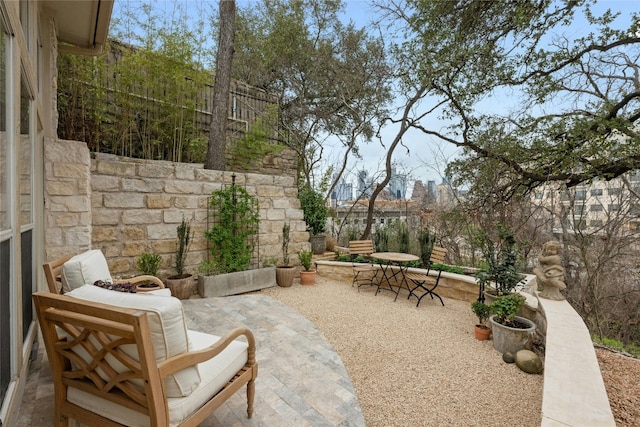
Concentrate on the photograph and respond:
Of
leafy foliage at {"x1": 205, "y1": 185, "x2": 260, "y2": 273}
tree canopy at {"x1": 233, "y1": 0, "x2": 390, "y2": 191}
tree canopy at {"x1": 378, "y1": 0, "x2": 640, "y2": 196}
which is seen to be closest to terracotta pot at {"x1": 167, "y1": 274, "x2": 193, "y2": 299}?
leafy foliage at {"x1": 205, "y1": 185, "x2": 260, "y2": 273}

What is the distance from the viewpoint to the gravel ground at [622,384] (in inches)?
87.1

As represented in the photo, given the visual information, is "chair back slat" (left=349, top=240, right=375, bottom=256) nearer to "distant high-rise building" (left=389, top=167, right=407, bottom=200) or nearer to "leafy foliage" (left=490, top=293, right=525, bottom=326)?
"leafy foliage" (left=490, top=293, right=525, bottom=326)

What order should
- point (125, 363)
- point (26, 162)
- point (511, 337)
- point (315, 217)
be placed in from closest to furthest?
point (125, 363) < point (26, 162) < point (511, 337) < point (315, 217)

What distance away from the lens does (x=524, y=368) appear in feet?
8.75

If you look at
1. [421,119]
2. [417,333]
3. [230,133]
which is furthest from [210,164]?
[421,119]

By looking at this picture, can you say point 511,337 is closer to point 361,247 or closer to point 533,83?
point 361,247

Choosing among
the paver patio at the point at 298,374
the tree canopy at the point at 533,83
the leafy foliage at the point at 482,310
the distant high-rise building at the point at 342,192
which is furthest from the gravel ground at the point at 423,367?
the distant high-rise building at the point at 342,192

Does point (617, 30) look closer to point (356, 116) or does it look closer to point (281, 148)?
point (356, 116)

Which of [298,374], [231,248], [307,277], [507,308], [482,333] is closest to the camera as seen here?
[298,374]

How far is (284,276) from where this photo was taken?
5.14 metres

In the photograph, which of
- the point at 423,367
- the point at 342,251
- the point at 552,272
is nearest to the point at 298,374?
the point at 423,367

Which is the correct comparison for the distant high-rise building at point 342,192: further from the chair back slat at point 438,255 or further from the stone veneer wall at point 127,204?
the chair back slat at point 438,255

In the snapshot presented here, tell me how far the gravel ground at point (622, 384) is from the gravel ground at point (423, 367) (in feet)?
1.64

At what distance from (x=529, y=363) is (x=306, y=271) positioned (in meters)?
3.51
